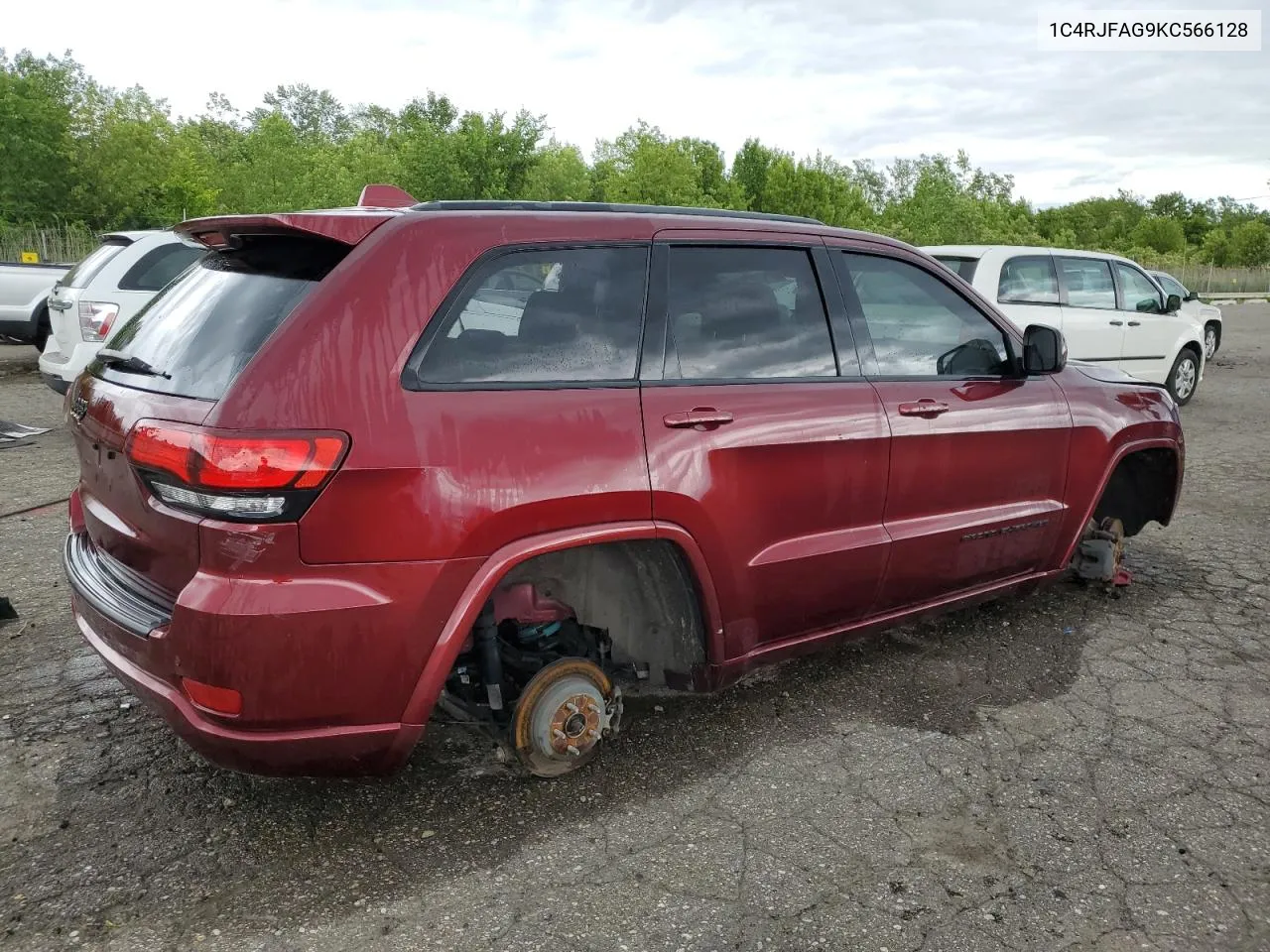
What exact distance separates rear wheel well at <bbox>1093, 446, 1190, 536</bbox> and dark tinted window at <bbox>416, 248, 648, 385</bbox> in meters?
3.10

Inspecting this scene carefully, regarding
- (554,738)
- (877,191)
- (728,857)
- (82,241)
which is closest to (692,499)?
(554,738)

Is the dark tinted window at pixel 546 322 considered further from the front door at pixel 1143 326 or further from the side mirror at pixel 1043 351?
the front door at pixel 1143 326

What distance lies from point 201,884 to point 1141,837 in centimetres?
257

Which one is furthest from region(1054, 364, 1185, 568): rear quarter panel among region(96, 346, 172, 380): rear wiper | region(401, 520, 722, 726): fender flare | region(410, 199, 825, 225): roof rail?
region(96, 346, 172, 380): rear wiper

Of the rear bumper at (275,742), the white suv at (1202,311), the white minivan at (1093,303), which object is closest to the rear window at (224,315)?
the rear bumper at (275,742)

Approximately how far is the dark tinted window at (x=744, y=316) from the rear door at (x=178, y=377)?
107 centimetres

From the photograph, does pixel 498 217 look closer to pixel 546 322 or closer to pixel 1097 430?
pixel 546 322

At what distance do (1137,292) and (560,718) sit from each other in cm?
1041

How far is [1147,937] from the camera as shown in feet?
8.01

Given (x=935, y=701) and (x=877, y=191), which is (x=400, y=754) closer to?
(x=935, y=701)

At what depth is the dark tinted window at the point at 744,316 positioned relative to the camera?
126 inches

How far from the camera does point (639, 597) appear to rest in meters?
3.29

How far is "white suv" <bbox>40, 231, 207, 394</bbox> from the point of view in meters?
8.67

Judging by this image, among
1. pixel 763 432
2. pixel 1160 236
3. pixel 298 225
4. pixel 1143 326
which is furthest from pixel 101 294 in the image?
pixel 1160 236
